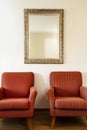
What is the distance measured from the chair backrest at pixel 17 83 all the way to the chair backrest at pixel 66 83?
0.43m

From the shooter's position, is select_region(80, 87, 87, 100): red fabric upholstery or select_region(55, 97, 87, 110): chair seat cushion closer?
select_region(55, 97, 87, 110): chair seat cushion

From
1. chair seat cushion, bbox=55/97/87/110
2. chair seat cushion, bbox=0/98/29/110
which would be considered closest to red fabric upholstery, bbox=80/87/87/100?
chair seat cushion, bbox=55/97/87/110

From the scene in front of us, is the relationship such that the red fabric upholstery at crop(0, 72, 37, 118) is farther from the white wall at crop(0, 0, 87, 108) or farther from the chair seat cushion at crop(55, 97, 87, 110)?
the chair seat cushion at crop(55, 97, 87, 110)

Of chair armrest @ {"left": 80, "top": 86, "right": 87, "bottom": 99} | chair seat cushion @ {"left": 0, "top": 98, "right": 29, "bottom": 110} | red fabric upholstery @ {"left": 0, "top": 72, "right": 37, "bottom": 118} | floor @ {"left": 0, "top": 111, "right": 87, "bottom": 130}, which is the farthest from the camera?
red fabric upholstery @ {"left": 0, "top": 72, "right": 37, "bottom": 118}

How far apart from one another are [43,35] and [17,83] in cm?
106

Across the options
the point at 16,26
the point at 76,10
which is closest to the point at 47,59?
the point at 16,26

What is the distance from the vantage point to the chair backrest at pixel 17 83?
3340mm

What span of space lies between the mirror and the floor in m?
1.09

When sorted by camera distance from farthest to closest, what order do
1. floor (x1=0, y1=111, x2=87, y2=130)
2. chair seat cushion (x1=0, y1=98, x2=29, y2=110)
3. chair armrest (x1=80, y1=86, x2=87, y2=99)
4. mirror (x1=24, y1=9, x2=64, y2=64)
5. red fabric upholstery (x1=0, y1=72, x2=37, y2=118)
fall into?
mirror (x1=24, y1=9, x2=64, y2=64), red fabric upholstery (x1=0, y1=72, x2=37, y2=118), chair armrest (x1=80, y1=86, x2=87, y2=99), floor (x1=0, y1=111, x2=87, y2=130), chair seat cushion (x1=0, y1=98, x2=29, y2=110)

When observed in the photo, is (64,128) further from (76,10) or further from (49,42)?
(76,10)

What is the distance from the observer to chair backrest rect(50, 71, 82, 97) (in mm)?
3383

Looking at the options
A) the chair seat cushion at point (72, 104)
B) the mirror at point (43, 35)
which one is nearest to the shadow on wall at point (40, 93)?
the mirror at point (43, 35)

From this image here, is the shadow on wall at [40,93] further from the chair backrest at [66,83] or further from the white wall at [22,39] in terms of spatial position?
the chair backrest at [66,83]

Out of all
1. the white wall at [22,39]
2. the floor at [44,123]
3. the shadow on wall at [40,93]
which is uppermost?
the white wall at [22,39]
